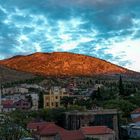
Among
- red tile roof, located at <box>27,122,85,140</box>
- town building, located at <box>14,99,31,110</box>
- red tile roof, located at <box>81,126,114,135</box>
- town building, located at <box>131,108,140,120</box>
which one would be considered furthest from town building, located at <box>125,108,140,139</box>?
town building, located at <box>14,99,31,110</box>

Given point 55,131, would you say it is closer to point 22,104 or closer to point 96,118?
point 96,118

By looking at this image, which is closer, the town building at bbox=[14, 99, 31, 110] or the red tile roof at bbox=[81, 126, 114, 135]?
the red tile roof at bbox=[81, 126, 114, 135]

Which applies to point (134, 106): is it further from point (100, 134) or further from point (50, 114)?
point (100, 134)

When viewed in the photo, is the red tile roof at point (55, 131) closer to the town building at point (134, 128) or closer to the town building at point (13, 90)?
the town building at point (134, 128)

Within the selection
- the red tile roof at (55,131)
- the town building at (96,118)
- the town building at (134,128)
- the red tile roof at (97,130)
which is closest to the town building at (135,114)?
the town building at (134,128)

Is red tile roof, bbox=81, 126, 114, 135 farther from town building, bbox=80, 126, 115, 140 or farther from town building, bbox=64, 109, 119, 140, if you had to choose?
town building, bbox=64, 109, 119, 140

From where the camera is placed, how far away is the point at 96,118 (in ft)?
207

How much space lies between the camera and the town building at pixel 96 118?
6197cm

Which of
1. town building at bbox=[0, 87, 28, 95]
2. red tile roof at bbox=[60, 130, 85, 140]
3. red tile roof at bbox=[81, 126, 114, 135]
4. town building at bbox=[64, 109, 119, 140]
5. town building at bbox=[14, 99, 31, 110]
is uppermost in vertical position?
town building at bbox=[0, 87, 28, 95]

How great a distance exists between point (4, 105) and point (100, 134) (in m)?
45.5

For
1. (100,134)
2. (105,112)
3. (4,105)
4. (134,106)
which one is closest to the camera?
(100,134)

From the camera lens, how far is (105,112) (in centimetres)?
6200

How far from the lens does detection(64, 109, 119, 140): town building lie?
61969mm

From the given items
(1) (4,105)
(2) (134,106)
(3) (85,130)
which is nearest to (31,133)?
(3) (85,130)
